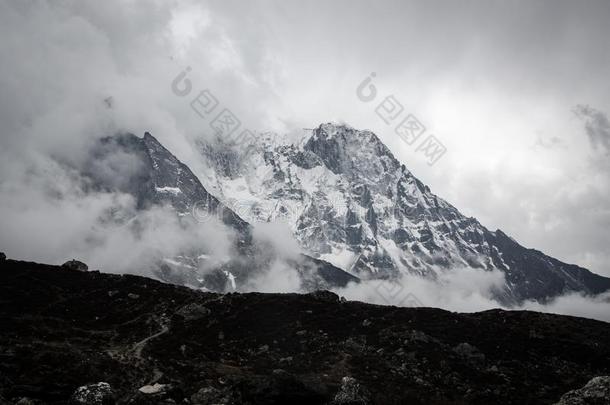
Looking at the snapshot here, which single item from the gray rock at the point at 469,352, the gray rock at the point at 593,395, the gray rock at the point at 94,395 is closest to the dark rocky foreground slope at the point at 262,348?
the gray rock at the point at 94,395

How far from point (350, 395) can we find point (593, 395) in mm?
16250

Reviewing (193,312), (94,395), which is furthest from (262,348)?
(94,395)

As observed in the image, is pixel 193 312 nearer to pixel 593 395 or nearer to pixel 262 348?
pixel 262 348

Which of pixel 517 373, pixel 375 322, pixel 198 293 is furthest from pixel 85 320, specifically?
pixel 517 373

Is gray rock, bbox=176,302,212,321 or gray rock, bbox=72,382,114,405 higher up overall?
gray rock, bbox=176,302,212,321

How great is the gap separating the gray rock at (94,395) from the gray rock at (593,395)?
3137 centimetres

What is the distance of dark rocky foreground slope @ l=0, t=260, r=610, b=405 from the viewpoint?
1671 inches

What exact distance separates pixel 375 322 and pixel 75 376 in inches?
1782

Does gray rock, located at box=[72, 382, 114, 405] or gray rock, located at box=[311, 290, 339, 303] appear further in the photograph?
gray rock, located at box=[311, 290, 339, 303]

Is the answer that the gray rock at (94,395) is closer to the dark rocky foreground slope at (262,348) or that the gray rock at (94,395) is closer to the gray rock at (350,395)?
the dark rocky foreground slope at (262,348)

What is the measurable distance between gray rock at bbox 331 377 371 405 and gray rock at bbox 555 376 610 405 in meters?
13.7

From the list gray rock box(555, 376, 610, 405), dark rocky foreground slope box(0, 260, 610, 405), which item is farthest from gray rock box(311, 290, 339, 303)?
gray rock box(555, 376, 610, 405)

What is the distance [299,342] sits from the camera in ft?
235

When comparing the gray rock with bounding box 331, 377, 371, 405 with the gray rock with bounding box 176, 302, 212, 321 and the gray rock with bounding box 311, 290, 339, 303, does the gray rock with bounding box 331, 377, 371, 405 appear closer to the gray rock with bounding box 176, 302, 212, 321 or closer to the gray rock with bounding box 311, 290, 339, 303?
the gray rock with bounding box 176, 302, 212, 321
